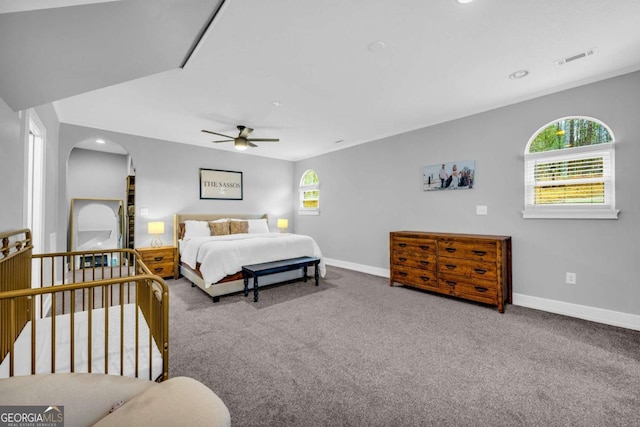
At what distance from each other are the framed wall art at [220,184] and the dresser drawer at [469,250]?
14.4 feet

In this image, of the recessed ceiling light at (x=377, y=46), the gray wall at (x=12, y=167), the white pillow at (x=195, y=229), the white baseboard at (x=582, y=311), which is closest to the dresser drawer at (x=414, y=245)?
the white baseboard at (x=582, y=311)

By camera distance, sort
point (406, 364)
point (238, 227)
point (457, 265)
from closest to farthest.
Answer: point (406, 364), point (457, 265), point (238, 227)

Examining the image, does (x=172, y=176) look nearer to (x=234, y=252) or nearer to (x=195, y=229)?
(x=195, y=229)

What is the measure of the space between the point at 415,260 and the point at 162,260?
13.9 ft

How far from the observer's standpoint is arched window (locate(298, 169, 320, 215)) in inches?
253

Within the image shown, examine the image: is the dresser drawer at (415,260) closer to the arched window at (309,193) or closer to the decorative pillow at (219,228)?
the arched window at (309,193)

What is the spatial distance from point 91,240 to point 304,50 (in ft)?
23.9

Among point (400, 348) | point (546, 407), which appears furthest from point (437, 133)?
point (546, 407)

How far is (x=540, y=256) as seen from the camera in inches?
127

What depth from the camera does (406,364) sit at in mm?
2088

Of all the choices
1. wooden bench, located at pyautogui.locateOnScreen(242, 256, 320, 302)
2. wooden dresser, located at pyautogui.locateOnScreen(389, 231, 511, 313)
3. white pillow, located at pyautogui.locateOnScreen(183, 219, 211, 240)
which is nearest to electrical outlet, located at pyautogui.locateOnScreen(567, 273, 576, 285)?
wooden dresser, located at pyautogui.locateOnScreen(389, 231, 511, 313)

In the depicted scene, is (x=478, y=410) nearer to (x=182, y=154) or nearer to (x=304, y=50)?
(x=304, y=50)

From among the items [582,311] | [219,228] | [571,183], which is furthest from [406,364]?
[219,228]

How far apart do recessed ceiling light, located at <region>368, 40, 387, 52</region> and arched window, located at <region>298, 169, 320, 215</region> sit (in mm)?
4110
